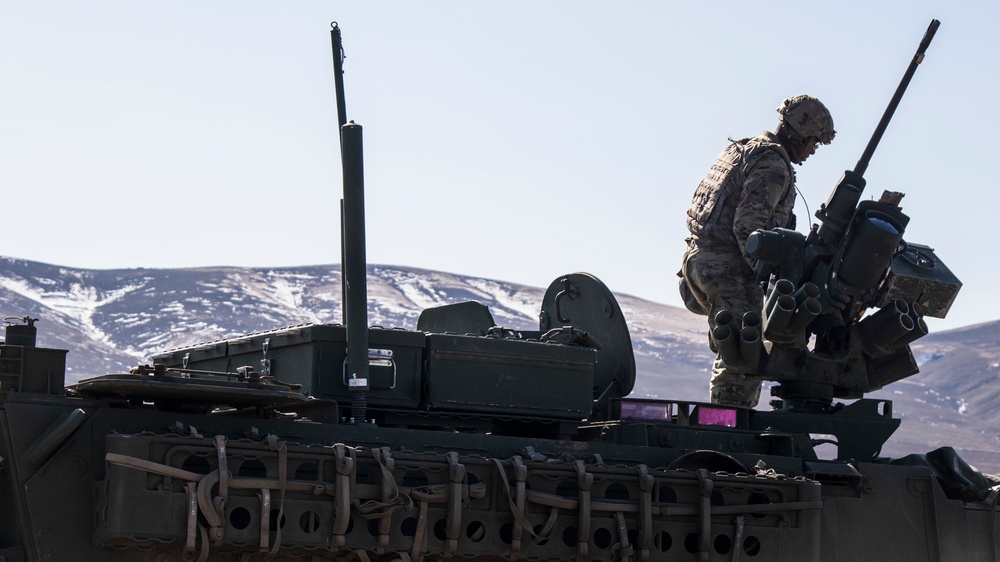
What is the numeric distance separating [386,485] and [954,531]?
4.64 meters

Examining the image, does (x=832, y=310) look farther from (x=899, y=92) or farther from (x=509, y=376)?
(x=509, y=376)

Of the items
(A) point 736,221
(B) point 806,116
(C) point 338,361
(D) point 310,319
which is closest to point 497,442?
(C) point 338,361

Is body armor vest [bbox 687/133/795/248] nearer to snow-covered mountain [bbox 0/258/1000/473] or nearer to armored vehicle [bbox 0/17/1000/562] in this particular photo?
armored vehicle [bbox 0/17/1000/562]

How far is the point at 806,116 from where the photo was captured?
1380 centimetres

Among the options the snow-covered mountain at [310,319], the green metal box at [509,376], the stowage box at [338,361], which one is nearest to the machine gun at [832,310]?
the green metal box at [509,376]

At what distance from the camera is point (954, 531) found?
11109 millimetres

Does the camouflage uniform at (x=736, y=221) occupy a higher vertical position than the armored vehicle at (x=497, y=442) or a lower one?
higher

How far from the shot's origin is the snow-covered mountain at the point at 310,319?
86688mm

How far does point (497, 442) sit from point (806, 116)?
547cm

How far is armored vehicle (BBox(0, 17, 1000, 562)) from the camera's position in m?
8.60

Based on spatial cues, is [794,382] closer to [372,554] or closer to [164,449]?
[372,554]

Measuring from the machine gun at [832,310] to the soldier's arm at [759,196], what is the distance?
660mm

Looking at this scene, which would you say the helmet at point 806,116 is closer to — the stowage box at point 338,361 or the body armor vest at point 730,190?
the body armor vest at point 730,190

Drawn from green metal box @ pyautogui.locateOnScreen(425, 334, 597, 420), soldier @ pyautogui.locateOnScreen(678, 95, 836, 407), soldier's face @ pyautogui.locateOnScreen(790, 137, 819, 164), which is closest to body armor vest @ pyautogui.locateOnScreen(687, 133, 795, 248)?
soldier @ pyautogui.locateOnScreen(678, 95, 836, 407)
